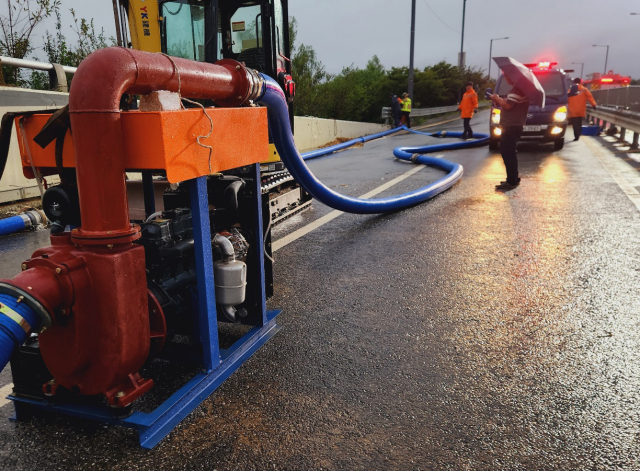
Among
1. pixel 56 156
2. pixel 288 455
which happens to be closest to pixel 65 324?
pixel 56 156

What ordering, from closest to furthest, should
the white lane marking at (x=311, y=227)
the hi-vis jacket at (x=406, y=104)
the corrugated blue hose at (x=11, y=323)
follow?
1. the corrugated blue hose at (x=11, y=323)
2. the white lane marking at (x=311, y=227)
3. the hi-vis jacket at (x=406, y=104)

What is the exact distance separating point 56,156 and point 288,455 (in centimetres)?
173

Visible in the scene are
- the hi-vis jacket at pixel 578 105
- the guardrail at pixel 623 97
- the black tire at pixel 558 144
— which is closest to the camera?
the black tire at pixel 558 144

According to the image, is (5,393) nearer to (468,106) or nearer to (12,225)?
(12,225)

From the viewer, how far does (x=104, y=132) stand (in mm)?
2121

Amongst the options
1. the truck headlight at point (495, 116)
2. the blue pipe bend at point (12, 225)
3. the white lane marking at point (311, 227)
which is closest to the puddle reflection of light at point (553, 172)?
the truck headlight at point (495, 116)

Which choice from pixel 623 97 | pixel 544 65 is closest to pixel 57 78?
pixel 544 65

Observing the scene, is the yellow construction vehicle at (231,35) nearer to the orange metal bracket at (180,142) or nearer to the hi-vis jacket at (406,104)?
the orange metal bracket at (180,142)

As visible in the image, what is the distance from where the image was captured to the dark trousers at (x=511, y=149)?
28.1ft

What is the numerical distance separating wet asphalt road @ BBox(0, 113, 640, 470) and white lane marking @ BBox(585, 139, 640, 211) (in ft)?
7.62

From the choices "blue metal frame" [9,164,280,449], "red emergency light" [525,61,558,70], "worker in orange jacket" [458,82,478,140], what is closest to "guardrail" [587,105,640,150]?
"red emergency light" [525,61,558,70]

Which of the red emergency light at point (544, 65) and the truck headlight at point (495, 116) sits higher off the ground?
the red emergency light at point (544, 65)

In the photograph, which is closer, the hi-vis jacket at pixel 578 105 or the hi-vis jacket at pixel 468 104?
the hi-vis jacket at pixel 578 105

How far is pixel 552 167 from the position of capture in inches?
426
